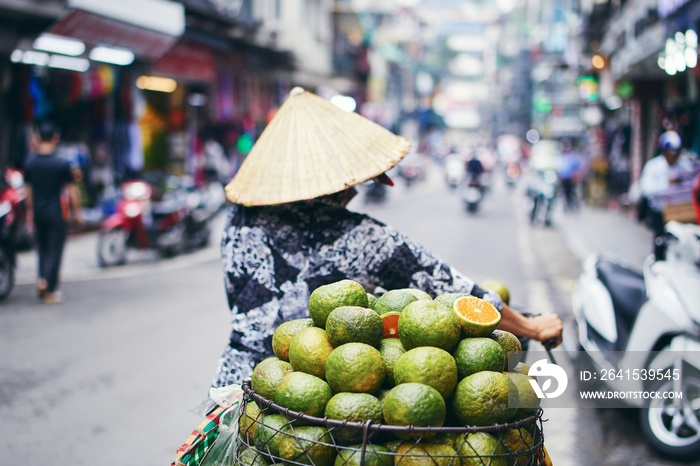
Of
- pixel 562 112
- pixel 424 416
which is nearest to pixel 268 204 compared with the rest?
pixel 424 416

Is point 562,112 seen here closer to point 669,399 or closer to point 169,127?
point 169,127

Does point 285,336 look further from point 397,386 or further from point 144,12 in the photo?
point 144,12

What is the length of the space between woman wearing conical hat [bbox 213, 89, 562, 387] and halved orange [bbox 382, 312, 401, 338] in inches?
15.6

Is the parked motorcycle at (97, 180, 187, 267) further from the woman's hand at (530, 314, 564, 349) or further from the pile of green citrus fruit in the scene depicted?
the pile of green citrus fruit

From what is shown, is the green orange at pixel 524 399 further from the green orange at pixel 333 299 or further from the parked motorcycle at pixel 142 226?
the parked motorcycle at pixel 142 226

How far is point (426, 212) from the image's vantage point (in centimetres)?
2008

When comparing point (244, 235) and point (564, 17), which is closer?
point (244, 235)

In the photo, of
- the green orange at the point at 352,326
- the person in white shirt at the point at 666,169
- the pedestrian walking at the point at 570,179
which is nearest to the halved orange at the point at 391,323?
the green orange at the point at 352,326

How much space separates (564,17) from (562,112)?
627 centimetres

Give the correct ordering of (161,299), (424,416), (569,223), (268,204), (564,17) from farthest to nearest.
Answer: (564,17) < (569,223) < (161,299) < (268,204) < (424,416)

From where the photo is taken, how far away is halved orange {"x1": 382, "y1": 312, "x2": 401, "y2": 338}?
7.11 ft

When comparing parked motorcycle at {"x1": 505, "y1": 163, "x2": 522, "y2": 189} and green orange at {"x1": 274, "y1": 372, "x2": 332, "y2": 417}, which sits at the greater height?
parked motorcycle at {"x1": 505, "y1": 163, "x2": 522, "y2": 189}

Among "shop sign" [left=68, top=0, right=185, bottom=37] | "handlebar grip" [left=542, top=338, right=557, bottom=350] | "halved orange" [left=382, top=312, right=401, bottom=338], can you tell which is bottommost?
"handlebar grip" [left=542, top=338, right=557, bottom=350]

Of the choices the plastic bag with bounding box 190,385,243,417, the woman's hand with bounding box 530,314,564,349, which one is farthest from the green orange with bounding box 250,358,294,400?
the woman's hand with bounding box 530,314,564,349
